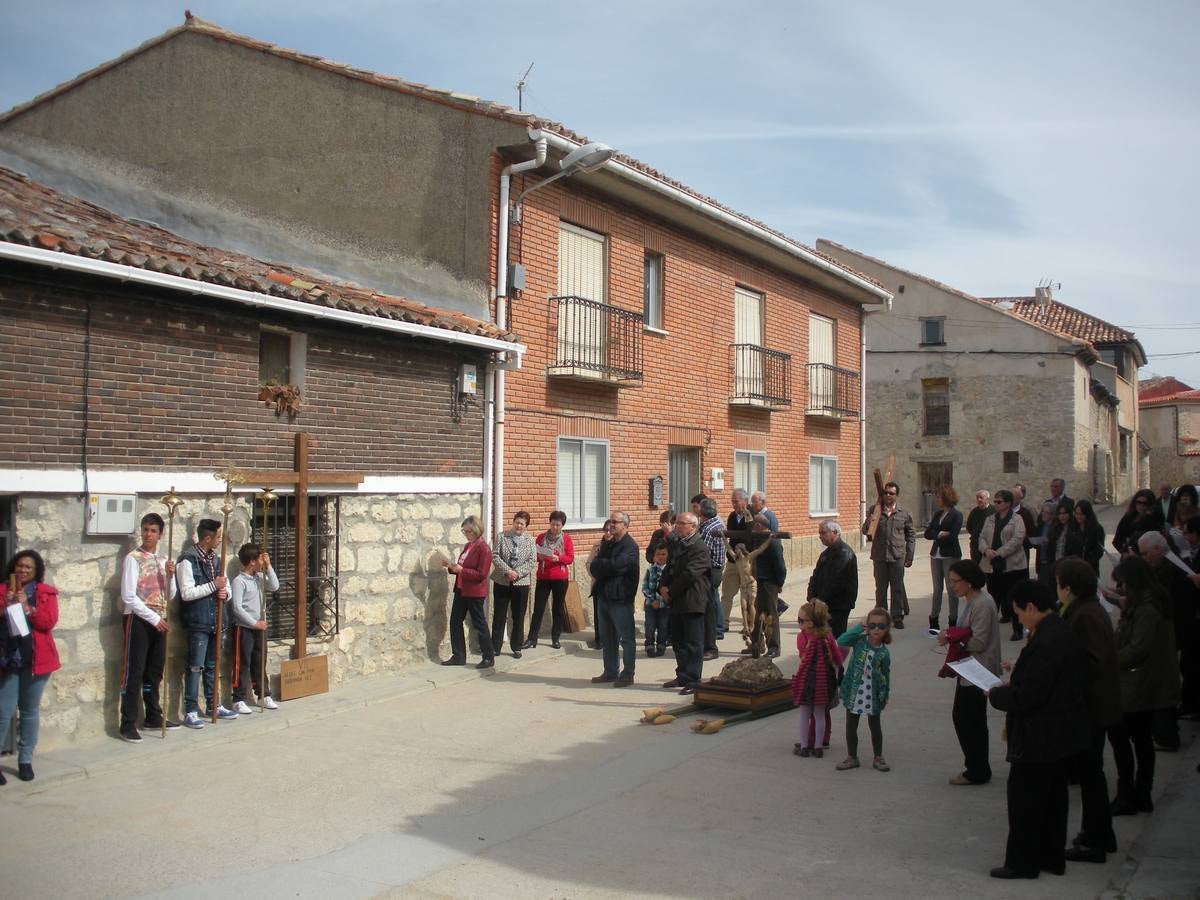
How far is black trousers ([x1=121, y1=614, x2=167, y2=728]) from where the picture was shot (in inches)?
327

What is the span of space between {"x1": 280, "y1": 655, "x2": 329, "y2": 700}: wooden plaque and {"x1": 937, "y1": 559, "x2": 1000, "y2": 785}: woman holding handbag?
219 inches

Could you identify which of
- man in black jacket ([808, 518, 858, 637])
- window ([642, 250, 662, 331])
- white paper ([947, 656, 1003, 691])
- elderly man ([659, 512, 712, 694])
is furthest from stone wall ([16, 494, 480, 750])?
white paper ([947, 656, 1003, 691])

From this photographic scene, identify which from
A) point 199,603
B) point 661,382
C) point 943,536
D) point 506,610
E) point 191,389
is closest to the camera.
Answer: point 199,603

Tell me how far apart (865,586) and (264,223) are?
10907 millimetres

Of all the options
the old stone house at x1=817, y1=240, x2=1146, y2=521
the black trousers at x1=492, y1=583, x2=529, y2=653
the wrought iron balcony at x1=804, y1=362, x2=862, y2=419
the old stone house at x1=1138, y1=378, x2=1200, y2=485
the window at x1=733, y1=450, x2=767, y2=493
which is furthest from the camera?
the old stone house at x1=1138, y1=378, x2=1200, y2=485

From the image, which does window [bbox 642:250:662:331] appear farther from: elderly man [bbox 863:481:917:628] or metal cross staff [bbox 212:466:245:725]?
metal cross staff [bbox 212:466:245:725]

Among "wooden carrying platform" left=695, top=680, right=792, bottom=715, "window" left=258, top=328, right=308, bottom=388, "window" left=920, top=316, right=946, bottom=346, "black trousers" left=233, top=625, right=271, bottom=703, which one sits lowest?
"wooden carrying platform" left=695, top=680, right=792, bottom=715

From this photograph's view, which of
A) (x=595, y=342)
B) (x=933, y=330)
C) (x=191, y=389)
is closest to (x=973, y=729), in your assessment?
(x=191, y=389)

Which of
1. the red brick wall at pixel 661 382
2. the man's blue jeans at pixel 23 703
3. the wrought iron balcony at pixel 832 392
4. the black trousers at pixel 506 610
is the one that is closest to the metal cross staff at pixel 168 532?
the man's blue jeans at pixel 23 703

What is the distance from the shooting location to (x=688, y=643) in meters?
10.2

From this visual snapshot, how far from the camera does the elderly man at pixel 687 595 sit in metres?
10.0

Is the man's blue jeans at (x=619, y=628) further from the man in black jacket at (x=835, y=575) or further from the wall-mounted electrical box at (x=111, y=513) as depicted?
the wall-mounted electrical box at (x=111, y=513)

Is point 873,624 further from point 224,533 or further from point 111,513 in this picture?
point 111,513

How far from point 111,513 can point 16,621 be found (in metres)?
1.38
